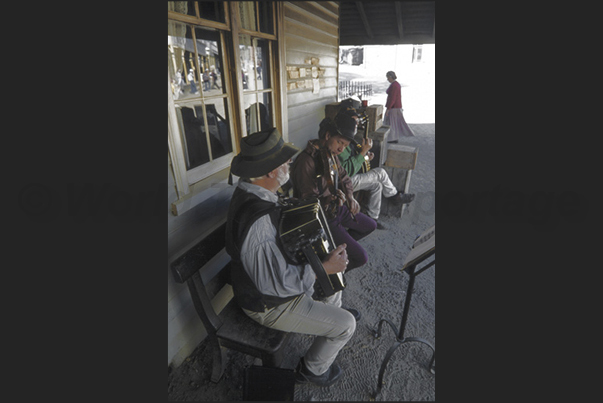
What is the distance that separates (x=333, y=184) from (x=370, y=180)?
1.24 metres

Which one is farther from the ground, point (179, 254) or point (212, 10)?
point (212, 10)

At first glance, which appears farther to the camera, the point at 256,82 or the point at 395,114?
the point at 395,114

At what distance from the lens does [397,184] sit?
5074mm

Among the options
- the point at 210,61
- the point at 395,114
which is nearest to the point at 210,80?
the point at 210,61

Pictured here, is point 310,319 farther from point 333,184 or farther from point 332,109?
point 332,109

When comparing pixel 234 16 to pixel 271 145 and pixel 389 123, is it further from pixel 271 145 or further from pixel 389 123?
pixel 389 123

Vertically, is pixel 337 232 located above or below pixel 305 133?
below

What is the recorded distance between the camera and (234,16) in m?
2.90

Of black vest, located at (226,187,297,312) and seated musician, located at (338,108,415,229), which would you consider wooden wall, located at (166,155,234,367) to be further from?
seated musician, located at (338,108,415,229)

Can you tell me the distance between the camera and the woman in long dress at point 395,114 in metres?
9.79

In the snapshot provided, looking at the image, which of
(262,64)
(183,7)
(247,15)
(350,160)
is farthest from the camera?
(350,160)

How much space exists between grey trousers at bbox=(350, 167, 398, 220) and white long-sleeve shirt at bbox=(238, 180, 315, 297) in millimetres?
2645

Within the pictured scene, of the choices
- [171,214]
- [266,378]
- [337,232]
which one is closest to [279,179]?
[171,214]

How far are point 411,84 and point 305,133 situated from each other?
83.6ft
